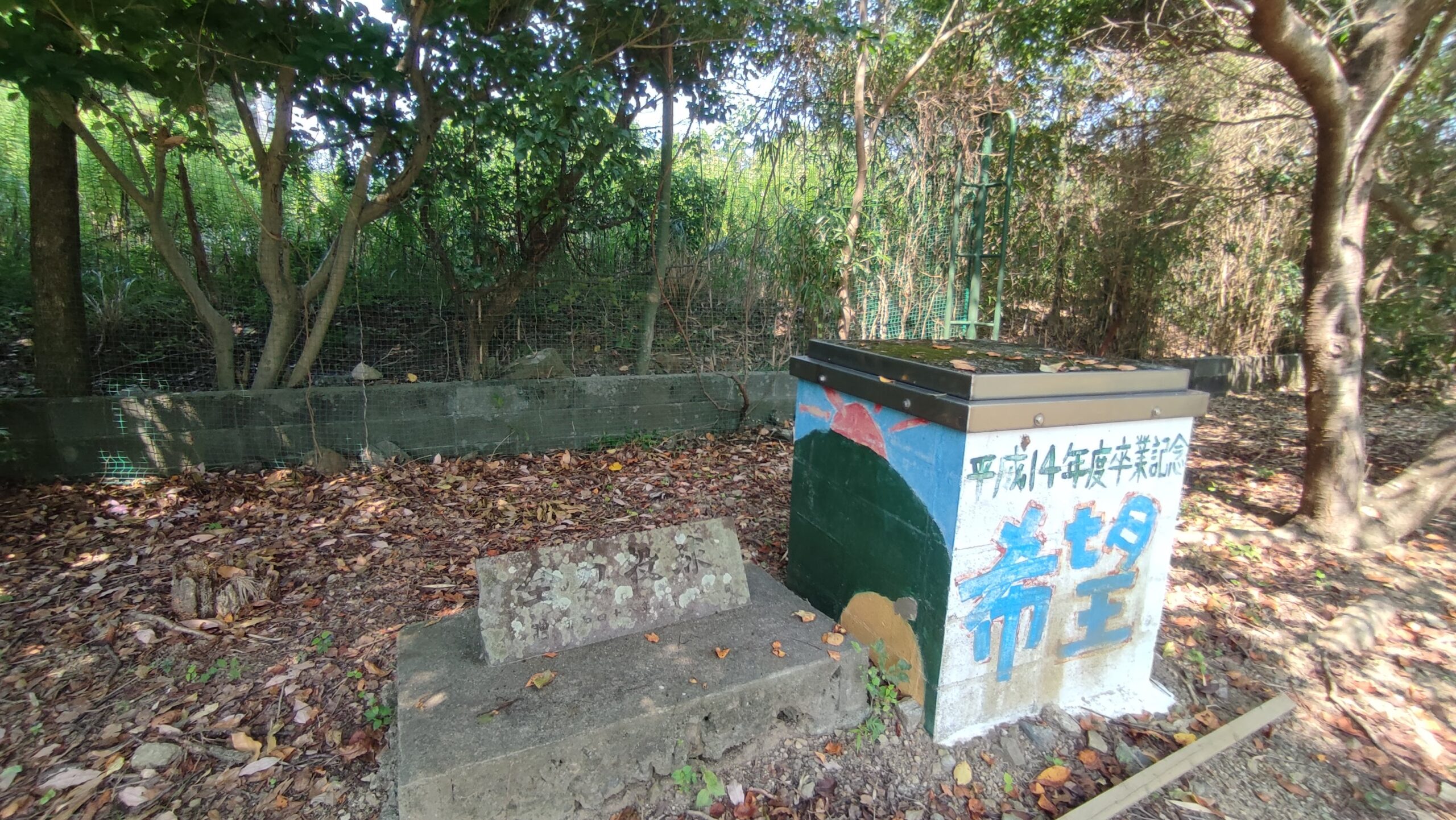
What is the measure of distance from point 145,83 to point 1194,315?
1110cm

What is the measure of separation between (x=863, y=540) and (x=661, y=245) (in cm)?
418

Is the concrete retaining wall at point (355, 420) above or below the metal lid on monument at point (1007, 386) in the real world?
below

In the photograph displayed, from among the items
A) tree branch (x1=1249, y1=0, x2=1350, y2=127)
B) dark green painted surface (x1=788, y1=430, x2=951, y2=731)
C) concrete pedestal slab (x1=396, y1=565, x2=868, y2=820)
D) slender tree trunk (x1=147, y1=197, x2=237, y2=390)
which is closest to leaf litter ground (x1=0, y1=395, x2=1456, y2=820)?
concrete pedestal slab (x1=396, y1=565, x2=868, y2=820)

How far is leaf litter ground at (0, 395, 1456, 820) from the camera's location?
7.19 ft

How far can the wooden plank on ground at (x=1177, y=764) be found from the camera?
7.00 feet

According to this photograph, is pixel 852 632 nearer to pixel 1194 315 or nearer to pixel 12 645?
pixel 12 645

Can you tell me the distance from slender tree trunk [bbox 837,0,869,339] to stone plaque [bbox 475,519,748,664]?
417 cm

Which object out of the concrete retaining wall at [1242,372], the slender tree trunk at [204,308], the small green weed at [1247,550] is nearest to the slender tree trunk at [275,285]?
the slender tree trunk at [204,308]

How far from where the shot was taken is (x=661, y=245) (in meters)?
6.16

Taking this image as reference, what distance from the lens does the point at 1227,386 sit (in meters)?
9.04

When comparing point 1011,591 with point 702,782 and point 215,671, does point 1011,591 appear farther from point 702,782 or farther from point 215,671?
point 215,671

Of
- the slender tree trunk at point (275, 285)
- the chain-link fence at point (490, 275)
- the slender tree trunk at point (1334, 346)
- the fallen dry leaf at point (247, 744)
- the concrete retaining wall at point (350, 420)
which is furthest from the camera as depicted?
the chain-link fence at point (490, 275)

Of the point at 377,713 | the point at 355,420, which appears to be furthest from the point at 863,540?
the point at 355,420

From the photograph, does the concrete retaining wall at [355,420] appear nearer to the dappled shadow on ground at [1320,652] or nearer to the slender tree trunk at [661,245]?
the slender tree trunk at [661,245]
